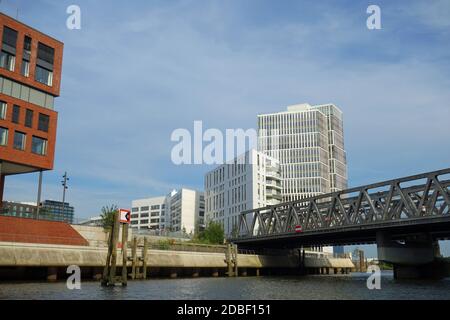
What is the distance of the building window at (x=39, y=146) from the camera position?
60.1 metres

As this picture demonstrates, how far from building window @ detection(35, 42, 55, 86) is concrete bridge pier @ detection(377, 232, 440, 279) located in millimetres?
51740

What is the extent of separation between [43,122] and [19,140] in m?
4.72

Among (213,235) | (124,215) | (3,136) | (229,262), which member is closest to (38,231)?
(3,136)

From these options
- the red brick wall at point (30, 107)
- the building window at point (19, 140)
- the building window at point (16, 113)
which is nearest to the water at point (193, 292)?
the red brick wall at point (30, 107)

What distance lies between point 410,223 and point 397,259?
11844 mm

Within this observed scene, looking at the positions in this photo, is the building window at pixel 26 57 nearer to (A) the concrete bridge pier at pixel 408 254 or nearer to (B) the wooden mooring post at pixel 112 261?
(B) the wooden mooring post at pixel 112 261

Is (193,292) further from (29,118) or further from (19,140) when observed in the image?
(29,118)

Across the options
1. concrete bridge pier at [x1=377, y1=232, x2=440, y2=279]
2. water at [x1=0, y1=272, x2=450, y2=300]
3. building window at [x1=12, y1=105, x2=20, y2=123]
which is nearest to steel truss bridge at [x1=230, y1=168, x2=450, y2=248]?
concrete bridge pier at [x1=377, y1=232, x2=440, y2=279]

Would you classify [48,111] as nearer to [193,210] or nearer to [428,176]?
[428,176]

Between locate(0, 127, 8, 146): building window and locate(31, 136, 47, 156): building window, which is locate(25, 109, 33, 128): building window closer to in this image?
locate(31, 136, 47, 156): building window

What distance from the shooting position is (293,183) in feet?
643

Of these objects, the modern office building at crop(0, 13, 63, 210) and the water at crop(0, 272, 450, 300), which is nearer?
the water at crop(0, 272, 450, 300)

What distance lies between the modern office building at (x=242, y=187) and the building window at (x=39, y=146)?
79117 millimetres

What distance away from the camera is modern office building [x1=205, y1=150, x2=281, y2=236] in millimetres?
141625
